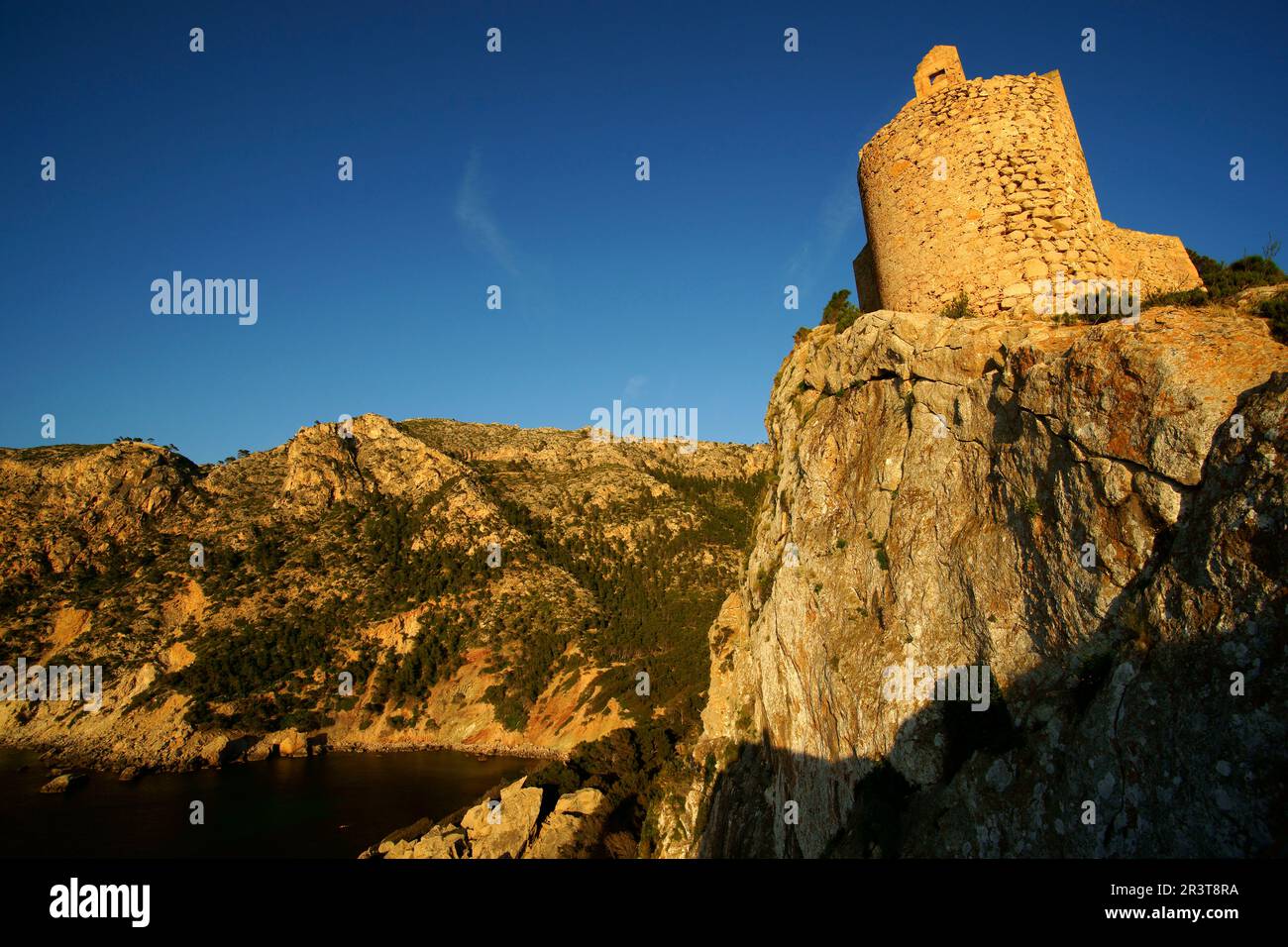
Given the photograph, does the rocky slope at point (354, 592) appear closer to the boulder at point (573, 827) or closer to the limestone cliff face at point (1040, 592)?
the boulder at point (573, 827)

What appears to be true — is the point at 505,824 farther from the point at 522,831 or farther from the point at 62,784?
the point at 62,784

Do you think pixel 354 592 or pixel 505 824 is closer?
pixel 505 824

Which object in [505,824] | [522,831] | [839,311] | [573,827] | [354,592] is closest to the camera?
[839,311]

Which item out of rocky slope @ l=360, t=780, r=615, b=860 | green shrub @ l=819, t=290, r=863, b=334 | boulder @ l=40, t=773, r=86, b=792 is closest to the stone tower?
green shrub @ l=819, t=290, r=863, b=334

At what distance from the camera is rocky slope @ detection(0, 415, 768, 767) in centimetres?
5197

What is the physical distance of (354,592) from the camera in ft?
209

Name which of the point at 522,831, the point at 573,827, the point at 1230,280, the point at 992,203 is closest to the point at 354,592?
the point at 522,831

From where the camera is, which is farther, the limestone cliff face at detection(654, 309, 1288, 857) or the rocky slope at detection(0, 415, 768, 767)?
the rocky slope at detection(0, 415, 768, 767)

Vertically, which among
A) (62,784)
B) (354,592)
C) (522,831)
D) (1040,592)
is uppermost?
(1040,592)

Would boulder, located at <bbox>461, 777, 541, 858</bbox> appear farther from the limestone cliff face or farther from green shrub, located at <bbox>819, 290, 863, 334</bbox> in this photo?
green shrub, located at <bbox>819, 290, 863, 334</bbox>

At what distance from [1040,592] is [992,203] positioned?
7.06 metres

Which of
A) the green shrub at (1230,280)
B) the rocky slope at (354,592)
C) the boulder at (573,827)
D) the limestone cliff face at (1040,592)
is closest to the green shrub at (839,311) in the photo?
the limestone cliff face at (1040,592)

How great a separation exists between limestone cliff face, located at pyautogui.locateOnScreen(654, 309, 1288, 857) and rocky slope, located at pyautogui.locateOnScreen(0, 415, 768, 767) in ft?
93.9

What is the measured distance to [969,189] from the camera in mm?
10984
